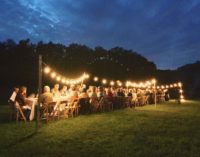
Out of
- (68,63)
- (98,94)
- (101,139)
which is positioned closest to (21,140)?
(101,139)

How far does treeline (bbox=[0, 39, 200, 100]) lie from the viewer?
33344 millimetres

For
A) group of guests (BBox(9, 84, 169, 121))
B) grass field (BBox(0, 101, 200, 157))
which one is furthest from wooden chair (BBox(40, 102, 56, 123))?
grass field (BBox(0, 101, 200, 157))

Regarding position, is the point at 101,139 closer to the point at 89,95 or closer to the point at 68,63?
the point at 89,95

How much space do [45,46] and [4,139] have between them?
3677 cm

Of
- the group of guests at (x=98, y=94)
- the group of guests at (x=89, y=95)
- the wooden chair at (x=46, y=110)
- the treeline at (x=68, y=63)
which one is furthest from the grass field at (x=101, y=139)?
the treeline at (x=68, y=63)

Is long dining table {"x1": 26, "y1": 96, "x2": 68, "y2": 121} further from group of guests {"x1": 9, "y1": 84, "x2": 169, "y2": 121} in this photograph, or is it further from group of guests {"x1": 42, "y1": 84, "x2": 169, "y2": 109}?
group of guests {"x1": 42, "y1": 84, "x2": 169, "y2": 109}

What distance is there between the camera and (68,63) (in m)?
40.8

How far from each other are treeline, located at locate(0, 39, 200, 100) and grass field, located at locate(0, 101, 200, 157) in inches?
739

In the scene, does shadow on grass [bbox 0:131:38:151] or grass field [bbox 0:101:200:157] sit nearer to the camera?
grass field [bbox 0:101:200:157]

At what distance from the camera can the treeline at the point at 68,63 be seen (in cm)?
3334

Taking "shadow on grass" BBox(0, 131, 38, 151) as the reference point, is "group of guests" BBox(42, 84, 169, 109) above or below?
above

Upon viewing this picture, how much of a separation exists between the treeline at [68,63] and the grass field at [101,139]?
61.6 ft

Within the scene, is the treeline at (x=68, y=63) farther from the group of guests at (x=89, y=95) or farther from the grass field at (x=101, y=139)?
the grass field at (x=101, y=139)

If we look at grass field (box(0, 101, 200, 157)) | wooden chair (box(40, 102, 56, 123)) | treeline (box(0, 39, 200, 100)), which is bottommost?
grass field (box(0, 101, 200, 157))
